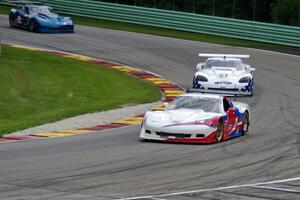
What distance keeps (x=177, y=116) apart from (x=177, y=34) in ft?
93.6

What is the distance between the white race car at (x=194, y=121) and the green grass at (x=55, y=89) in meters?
3.75

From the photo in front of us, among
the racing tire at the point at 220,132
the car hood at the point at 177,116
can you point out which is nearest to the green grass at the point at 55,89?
the car hood at the point at 177,116

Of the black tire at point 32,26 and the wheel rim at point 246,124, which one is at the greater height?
the wheel rim at point 246,124

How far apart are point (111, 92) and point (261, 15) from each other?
2082 cm

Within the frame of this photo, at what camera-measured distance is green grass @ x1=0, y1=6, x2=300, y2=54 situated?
141 feet

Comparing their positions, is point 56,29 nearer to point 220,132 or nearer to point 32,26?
point 32,26

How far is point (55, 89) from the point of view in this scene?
94.1ft

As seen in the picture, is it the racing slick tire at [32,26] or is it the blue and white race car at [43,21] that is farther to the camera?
the racing slick tire at [32,26]

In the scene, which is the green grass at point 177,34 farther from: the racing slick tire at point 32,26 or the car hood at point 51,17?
the racing slick tire at point 32,26

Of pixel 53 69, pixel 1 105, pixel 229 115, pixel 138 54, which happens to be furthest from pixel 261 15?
pixel 229 115

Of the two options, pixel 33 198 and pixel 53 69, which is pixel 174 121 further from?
pixel 53 69

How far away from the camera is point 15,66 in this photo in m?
32.8

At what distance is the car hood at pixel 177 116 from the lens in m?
18.6

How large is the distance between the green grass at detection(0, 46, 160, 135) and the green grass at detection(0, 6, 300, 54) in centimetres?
1094
